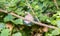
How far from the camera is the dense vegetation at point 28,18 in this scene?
53.1 inches

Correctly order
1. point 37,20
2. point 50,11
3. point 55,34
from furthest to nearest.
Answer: point 50,11
point 37,20
point 55,34

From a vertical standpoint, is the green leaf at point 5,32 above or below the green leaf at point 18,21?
below

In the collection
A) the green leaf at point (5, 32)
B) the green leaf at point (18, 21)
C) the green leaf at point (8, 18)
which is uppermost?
the green leaf at point (8, 18)

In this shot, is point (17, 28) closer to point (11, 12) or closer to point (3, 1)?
point (11, 12)

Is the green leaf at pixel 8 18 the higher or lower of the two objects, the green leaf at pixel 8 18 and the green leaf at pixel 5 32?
the higher

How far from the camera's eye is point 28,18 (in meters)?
1.40

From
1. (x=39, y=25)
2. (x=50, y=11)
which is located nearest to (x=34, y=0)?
(x=50, y=11)

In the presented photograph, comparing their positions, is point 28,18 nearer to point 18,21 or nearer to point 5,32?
point 18,21

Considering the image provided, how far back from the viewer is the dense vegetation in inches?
53.1

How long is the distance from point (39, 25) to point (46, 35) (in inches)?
3.6

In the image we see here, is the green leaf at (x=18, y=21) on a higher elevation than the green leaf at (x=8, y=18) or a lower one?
lower

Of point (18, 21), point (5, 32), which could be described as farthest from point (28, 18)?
point (5, 32)

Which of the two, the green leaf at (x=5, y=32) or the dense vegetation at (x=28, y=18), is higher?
the dense vegetation at (x=28, y=18)

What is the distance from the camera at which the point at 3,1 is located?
151 centimetres
